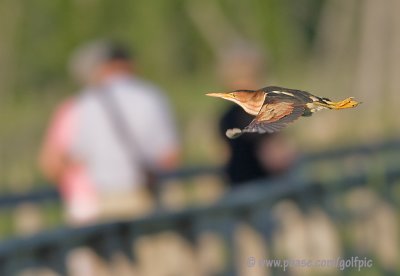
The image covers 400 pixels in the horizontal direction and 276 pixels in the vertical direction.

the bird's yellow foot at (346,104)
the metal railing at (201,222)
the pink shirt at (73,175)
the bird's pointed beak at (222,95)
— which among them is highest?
the pink shirt at (73,175)

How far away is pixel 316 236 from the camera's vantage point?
24.8 feet

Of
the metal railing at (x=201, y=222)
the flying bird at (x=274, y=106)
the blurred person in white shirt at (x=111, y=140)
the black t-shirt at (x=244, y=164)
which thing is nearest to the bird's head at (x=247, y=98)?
the flying bird at (x=274, y=106)

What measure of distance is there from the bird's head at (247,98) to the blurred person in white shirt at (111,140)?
223 inches

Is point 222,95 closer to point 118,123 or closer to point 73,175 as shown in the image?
point 118,123

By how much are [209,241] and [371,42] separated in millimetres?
4117

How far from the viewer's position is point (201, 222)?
6.46m

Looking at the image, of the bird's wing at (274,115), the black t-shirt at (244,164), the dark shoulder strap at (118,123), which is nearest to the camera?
the bird's wing at (274,115)

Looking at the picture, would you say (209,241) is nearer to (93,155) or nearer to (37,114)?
(93,155)

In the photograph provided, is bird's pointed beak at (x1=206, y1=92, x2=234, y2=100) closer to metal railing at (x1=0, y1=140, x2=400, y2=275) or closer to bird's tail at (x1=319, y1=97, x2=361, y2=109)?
bird's tail at (x1=319, y1=97, x2=361, y2=109)

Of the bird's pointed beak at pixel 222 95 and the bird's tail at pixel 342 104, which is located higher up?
the bird's pointed beak at pixel 222 95

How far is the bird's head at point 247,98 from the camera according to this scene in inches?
82.4

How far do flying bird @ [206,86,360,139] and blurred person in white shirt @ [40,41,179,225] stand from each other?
5.67 m

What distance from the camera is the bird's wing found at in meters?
2.08

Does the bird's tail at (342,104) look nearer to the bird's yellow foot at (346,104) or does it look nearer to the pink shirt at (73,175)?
the bird's yellow foot at (346,104)
